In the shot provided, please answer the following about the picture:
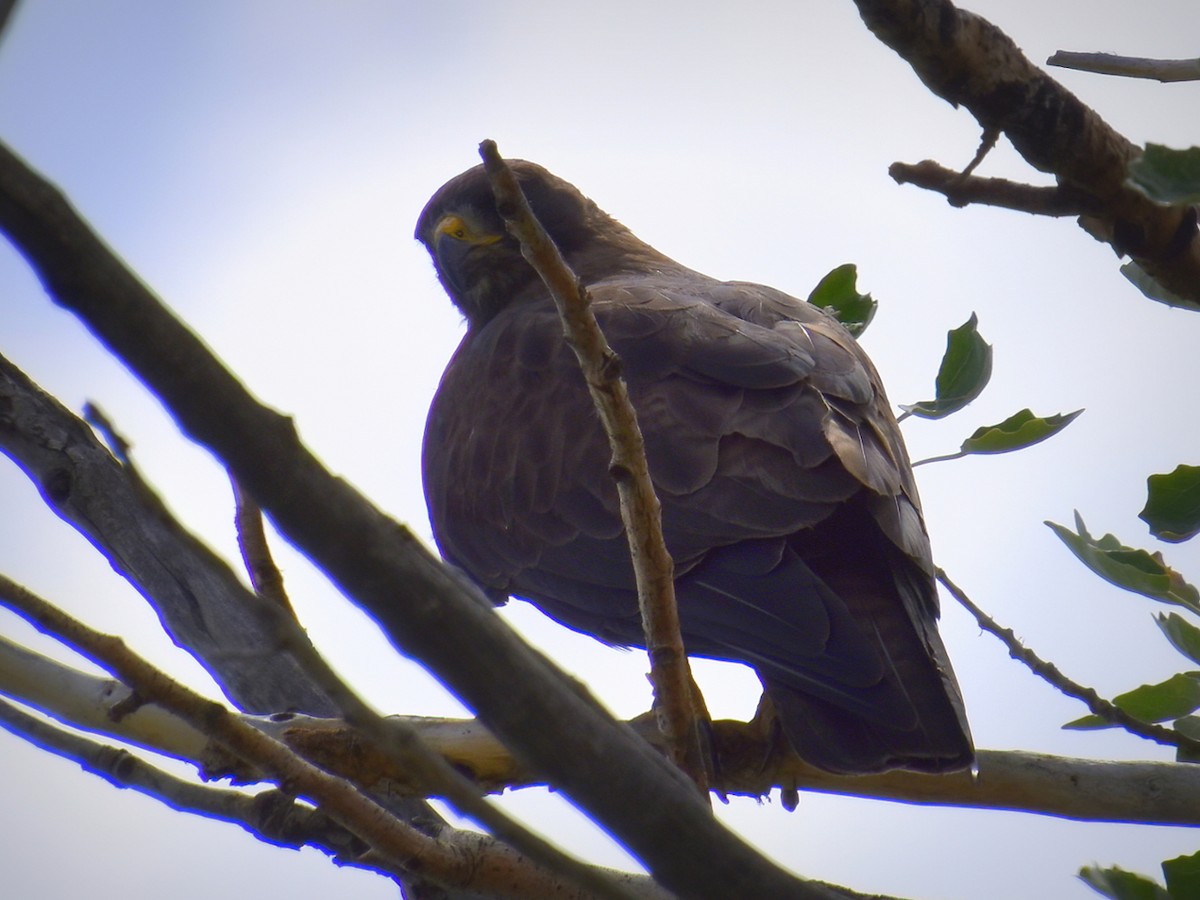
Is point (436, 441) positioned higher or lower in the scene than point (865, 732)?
higher

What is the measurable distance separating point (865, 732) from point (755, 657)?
31 cm

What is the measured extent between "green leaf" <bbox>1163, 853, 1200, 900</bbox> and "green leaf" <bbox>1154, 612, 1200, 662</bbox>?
0.72 metres

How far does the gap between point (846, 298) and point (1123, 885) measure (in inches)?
82.2

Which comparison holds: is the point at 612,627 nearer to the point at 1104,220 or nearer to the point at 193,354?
the point at 1104,220

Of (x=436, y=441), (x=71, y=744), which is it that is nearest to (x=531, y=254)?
(x=71, y=744)

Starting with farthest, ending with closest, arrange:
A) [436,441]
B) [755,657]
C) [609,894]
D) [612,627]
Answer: [436,441], [612,627], [755,657], [609,894]

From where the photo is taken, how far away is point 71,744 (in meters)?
1.86

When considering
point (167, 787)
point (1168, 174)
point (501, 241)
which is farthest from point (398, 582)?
point (501, 241)

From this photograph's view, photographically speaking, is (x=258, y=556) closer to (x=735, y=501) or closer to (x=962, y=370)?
(x=735, y=501)

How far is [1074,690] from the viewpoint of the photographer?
116 inches

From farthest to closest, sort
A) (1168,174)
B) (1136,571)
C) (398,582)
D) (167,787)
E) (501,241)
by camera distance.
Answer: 1. (501,241)
2. (1136,571)
3. (167,787)
4. (1168,174)
5. (398,582)

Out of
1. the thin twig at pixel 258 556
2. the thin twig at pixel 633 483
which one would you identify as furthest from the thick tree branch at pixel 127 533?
the thin twig at pixel 633 483

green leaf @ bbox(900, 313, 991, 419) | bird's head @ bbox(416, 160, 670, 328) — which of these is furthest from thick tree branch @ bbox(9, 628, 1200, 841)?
bird's head @ bbox(416, 160, 670, 328)

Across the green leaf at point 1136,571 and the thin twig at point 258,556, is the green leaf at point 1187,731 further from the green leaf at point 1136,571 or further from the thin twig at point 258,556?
the thin twig at point 258,556
